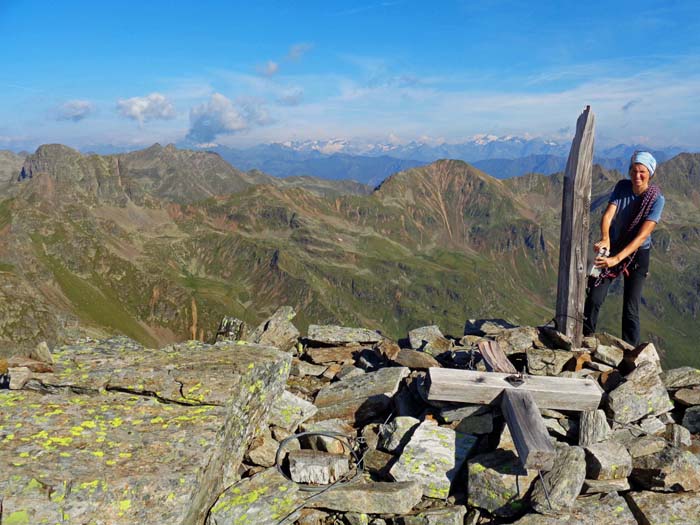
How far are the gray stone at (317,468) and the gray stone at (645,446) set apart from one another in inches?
244

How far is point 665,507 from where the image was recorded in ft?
27.8

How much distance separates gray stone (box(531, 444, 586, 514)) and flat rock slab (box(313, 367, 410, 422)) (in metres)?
4.81

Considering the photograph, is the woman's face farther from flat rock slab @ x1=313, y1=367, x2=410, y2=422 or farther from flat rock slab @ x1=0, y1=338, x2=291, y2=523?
flat rock slab @ x1=0, y1=338, x2=291, y2=523

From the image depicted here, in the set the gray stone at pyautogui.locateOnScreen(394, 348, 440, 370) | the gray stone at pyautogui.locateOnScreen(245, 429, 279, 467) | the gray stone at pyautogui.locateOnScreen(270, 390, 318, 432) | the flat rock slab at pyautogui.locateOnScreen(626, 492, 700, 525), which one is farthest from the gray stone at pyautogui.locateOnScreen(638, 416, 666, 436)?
the gray stone at pyautogui.locateOnScreen(245, 429, 279, 467)

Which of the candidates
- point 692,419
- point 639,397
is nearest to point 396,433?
point 639,397

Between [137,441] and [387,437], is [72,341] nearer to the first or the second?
[137,441]

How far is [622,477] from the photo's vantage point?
9000 mm

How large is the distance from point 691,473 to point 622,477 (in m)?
1.26

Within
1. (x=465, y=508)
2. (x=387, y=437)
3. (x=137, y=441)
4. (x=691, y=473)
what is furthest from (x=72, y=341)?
(x=691, y=473)

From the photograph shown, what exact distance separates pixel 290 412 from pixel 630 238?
11673mm

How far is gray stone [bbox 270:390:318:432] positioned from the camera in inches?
451

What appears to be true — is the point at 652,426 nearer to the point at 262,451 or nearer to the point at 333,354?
the point at 262,451

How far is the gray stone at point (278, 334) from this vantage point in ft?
58.3

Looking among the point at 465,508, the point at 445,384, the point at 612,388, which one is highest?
the point at 445,384
